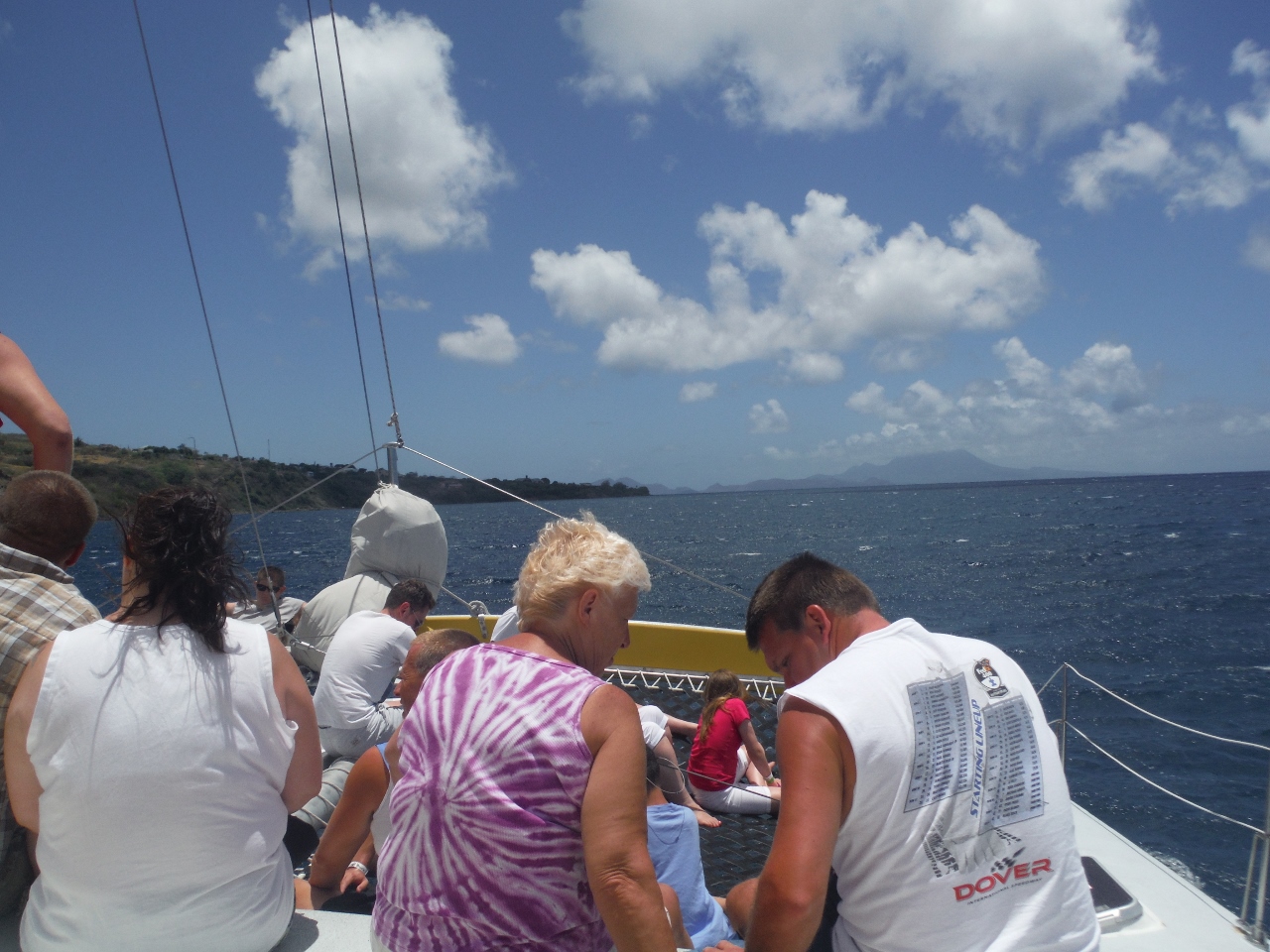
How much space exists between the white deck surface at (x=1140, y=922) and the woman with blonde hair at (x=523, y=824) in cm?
59

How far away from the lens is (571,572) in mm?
1533

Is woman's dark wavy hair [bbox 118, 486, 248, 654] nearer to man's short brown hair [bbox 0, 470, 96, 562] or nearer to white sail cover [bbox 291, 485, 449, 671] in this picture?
man's short brown hair [bbox 0, 470, 96, 562]

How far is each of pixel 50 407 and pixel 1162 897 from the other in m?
3.40

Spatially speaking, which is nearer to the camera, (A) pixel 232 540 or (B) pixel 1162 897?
(A) pixel 232 540

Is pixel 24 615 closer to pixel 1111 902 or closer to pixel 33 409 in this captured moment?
pixel 33 409

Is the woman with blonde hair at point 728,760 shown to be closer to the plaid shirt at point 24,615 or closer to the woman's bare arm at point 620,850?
the woman's bare arm at point 620,850

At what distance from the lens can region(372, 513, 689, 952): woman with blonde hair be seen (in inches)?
50.9

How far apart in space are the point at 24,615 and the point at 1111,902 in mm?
2820

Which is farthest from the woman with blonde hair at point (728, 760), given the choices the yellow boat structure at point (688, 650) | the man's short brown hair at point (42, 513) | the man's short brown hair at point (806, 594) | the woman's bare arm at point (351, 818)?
the man's short brown hair at point (42, 513)

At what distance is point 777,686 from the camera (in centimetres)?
527

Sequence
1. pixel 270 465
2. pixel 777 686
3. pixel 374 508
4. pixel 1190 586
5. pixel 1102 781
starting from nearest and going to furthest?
pixel 374 508 → pixel 777 686 → pixel 1102 781 → pixel 1190 586 → pixel 270 465

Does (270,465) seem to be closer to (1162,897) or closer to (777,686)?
(777,686)

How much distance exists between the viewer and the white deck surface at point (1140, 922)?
1.85 metres

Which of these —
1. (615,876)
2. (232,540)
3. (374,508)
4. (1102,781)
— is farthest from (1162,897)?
(1102,781)
